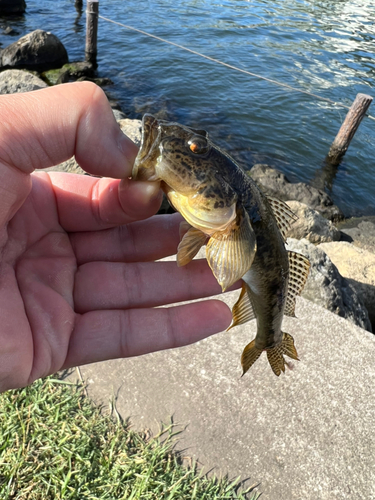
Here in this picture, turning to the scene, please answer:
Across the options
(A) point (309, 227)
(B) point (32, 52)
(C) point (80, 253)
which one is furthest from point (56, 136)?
(B) point (32, 52)

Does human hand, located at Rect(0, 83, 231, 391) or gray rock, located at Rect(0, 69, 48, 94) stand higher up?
human hand, located at Rect(0, 83, 231, 391)

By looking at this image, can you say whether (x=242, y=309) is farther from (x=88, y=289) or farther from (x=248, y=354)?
(x=88, y=289)

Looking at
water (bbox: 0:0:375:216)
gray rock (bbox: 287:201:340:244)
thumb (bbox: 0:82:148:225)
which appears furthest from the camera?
water (bbox: 0:0:375:216)

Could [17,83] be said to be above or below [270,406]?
above

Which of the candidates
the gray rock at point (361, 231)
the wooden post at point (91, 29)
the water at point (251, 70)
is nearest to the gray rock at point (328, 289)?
the gray rock at point (361, 231)

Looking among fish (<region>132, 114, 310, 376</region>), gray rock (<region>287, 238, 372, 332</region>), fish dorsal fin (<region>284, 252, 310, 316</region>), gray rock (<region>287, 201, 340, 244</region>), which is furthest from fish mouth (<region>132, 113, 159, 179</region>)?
gray rock (<region>287, 201, 340, 244</region>)

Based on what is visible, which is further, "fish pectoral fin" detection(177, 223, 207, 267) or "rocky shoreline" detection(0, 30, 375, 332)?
"rocky shoreline" detection(0, 30, 375, 332)

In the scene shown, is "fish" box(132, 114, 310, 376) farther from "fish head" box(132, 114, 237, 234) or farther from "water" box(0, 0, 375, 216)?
"water" box(0, 0, 375, 216)
